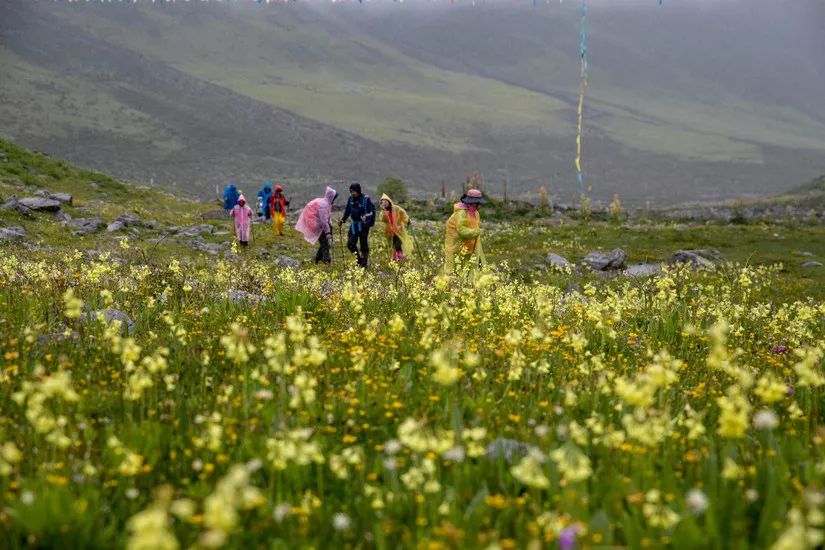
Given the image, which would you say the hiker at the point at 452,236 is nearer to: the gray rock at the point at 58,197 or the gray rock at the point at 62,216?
the gray rock at the point at 62,216

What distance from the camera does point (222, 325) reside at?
8102mm

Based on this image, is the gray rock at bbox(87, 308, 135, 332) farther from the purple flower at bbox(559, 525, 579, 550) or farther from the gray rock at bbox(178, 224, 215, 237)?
the gray rock at bbox(178, 224, 215, 237)

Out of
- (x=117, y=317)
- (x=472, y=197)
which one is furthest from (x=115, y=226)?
(x=117, y=317)

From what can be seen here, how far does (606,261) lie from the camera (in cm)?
2500

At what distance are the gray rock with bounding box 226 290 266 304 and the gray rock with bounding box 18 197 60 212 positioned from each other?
65.8 ft

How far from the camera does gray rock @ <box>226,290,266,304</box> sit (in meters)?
9.65

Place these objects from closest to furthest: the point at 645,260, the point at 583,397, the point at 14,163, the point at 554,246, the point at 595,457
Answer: the point at 595,457
the point at 583,397
the point at 645,260
the point at 554,246
the point at 14,163

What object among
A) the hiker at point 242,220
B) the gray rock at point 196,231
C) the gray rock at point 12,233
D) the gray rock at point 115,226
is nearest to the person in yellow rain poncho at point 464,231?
the gray rock at point 12,233

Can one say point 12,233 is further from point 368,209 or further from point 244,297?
point 244,297

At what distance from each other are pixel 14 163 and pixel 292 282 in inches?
1268

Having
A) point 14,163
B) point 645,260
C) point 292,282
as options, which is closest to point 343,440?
point 292,282

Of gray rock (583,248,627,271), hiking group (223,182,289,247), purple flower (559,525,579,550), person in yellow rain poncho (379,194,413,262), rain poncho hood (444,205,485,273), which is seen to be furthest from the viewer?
hiking group (223,182,289,247)

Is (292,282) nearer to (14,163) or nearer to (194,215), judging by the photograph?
(194,215)

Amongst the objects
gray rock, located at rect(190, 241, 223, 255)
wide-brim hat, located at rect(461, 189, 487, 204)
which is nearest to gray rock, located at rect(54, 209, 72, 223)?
gray rock, located at rect(190, 241, 223, 255)
